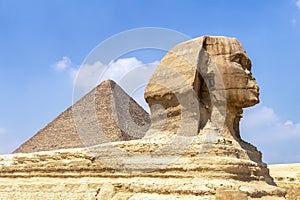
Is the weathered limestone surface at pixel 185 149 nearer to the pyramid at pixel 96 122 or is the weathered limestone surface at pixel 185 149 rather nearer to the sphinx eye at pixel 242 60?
the sphinx eye at pixel 242 60

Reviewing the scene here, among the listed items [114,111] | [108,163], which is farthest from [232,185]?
[114,111]

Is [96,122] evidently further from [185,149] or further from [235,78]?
[185,149]

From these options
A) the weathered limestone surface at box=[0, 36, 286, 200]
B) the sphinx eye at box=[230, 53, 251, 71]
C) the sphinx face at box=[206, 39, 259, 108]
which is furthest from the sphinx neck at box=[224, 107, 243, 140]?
the sphinx eye at box=[230, 53, 251, 71]

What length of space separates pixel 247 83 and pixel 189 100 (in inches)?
51.5

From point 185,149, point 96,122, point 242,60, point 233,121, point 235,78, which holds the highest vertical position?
point 96,122

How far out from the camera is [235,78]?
1012 centimetres

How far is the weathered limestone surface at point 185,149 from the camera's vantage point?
9.05 metres

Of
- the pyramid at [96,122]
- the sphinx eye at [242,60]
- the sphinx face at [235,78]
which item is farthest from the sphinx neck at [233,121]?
the pyramid at [96,122]

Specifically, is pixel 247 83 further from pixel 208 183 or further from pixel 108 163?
pixel 108 163

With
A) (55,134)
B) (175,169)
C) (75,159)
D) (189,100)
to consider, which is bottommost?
(175,169)

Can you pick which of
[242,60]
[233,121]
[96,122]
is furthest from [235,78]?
[96,122]

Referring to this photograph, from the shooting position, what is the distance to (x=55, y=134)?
2095 cm

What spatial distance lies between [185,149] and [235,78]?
1.87 m

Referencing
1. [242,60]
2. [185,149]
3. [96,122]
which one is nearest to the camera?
[185,149]
